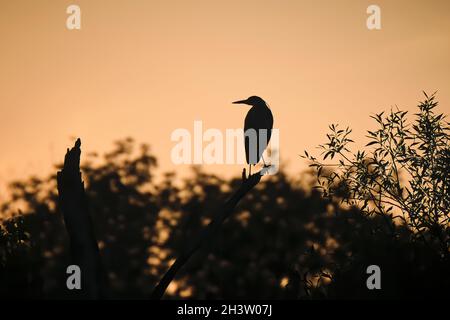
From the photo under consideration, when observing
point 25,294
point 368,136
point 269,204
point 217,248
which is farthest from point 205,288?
point 368,136

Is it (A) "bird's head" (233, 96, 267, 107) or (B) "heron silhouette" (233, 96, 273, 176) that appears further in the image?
(A) "bird's head" (233, 96, 267, 107)

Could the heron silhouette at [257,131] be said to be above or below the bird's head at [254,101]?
below

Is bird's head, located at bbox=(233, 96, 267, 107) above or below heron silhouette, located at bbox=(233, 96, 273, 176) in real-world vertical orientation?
above

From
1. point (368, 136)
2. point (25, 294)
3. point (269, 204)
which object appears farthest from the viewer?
point (269, 204)

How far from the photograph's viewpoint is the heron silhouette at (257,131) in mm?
14867

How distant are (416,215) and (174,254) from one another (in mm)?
35434

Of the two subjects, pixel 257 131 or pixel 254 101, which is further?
pixel 254 101

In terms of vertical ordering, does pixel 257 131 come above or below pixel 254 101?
below

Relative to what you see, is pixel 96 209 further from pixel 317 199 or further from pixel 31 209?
pixel 317 199

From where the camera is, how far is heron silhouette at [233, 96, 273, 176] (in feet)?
48.8

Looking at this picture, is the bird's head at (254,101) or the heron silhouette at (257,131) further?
the bird's head at (254,101)

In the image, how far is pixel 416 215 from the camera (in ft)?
46.2

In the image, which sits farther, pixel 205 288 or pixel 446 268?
pixel 205 288

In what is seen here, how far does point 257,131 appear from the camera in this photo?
49.4ft
